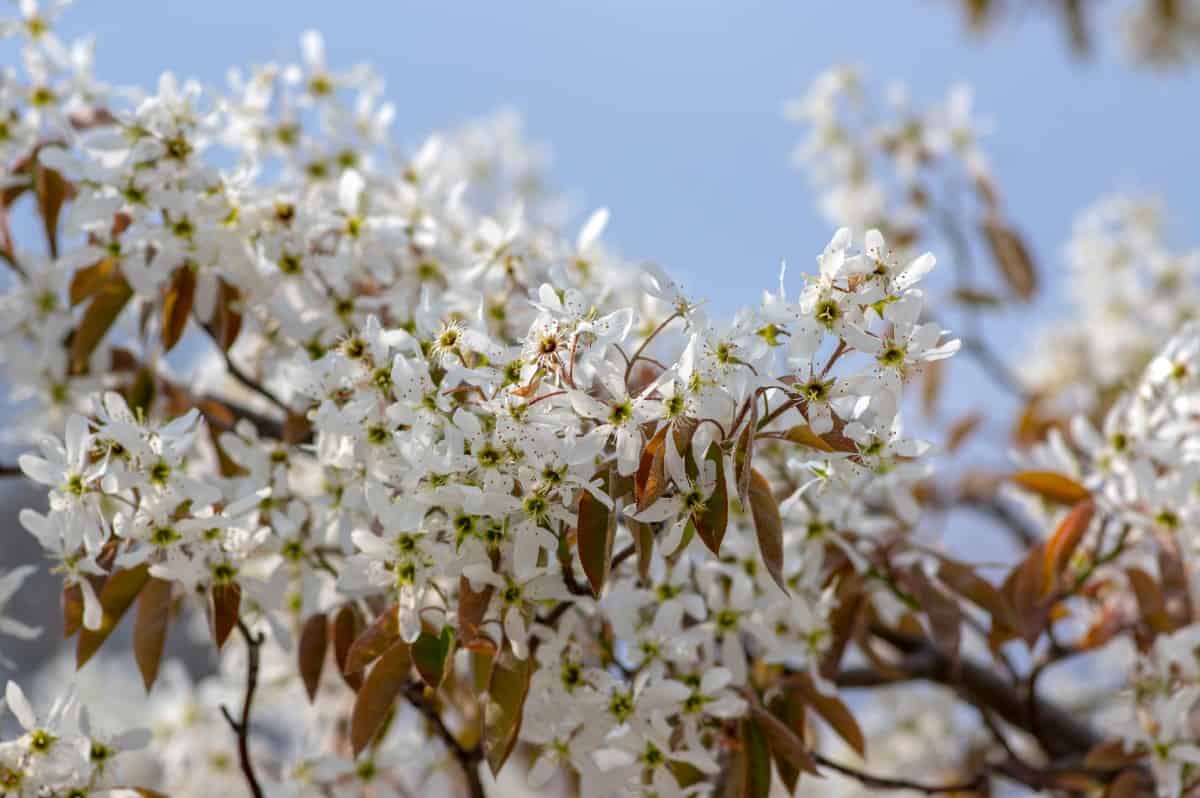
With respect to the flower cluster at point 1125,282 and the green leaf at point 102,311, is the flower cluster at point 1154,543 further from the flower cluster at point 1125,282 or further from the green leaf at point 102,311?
the flower cluster at point 1125,282

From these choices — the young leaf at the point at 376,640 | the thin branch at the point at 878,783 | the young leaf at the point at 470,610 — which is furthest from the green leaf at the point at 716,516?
the thin branch at the point at 878,783

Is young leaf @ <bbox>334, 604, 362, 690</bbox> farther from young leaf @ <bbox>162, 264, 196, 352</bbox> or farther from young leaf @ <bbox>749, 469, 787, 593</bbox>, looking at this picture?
young leaf @ <bbox>749, 469, 787, 593</bbox>

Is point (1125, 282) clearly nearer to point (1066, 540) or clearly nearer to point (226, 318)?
point (1066, 540)

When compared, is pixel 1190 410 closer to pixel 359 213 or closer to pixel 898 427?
pixel 898 427

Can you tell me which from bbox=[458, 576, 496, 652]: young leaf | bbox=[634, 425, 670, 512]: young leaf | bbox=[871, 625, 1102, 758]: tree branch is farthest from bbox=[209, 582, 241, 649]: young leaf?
bbox=[871, 625, 1102, 758]: tree branch

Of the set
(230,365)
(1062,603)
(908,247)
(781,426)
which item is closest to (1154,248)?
(908,247)

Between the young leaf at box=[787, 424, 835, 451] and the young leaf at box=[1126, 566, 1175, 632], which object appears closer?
the young leaf at box=[787, 424, 835, 451]

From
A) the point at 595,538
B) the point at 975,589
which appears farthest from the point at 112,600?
the point at 975,589
